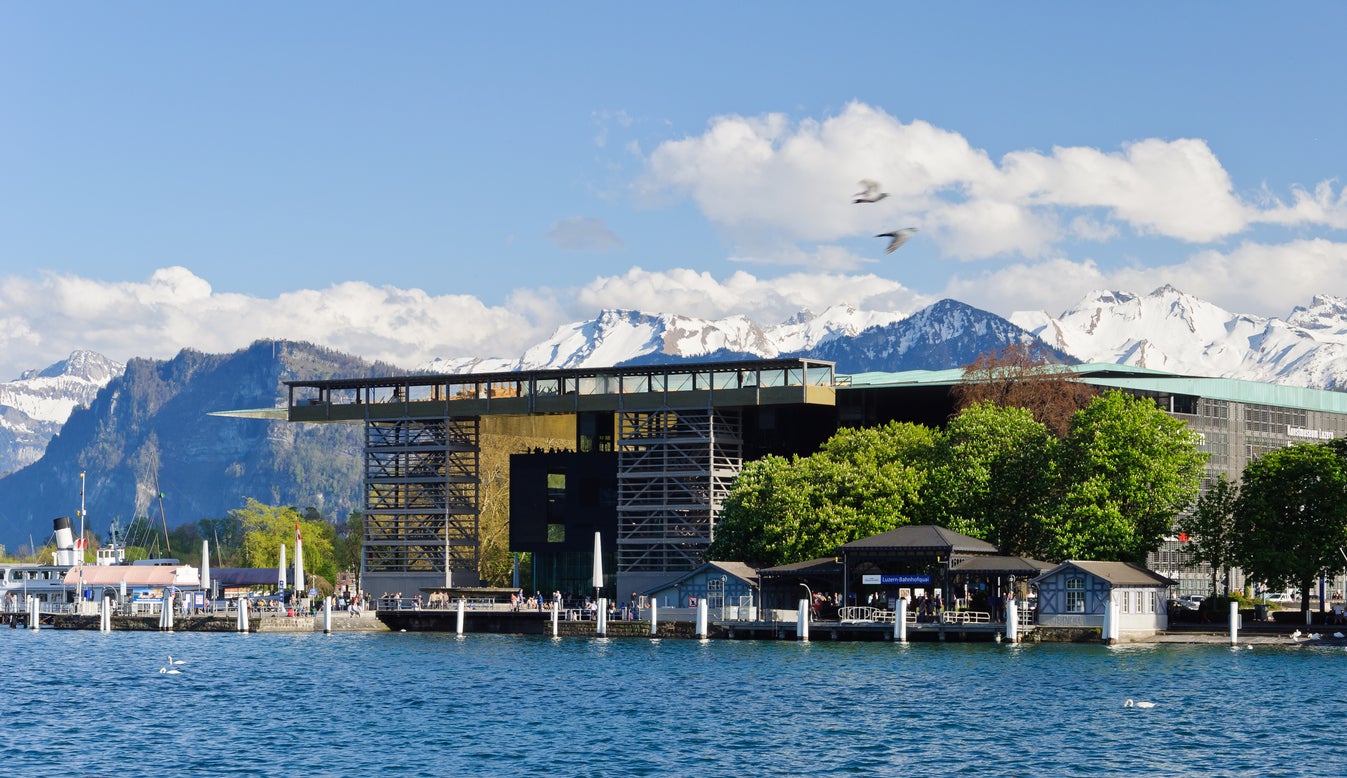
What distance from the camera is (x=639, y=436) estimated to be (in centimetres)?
12112

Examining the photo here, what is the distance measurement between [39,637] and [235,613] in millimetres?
12752

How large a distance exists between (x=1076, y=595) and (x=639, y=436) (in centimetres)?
3758

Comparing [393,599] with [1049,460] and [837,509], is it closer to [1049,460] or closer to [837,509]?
[837,509]

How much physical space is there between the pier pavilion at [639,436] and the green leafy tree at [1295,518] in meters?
17.1

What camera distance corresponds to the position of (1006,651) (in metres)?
87.7

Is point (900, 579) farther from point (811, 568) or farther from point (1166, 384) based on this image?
point (1166, 384)

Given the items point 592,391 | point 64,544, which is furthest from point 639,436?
point 64,544

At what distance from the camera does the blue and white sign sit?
96062 millimetres

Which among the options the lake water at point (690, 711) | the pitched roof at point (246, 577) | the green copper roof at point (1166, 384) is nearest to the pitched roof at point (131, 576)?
the pitched roof at point (246, 577)

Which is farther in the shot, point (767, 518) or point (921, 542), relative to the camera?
point (767, 518)

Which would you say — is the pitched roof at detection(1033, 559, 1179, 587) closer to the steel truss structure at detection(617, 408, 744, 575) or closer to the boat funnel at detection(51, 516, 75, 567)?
the steel truss structure at detection(617, 408, 744, 575)

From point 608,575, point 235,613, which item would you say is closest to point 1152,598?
point 608,575

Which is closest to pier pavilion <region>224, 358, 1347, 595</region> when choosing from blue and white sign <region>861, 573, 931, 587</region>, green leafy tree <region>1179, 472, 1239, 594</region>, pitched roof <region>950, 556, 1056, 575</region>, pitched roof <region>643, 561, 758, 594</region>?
pitched roof <region>643, 561, 758, 594</region>

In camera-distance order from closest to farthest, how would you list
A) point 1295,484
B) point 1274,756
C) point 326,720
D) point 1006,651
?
point 1274,756 → point 326,720 → point 1006,651 → point 1295,484
